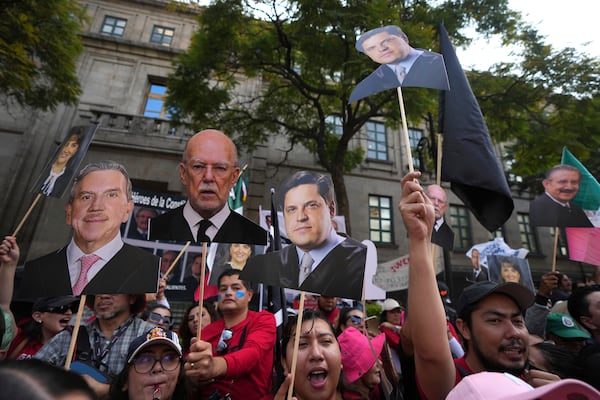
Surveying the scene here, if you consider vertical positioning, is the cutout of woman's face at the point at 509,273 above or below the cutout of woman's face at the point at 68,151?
below

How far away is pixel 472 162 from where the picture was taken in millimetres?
2244

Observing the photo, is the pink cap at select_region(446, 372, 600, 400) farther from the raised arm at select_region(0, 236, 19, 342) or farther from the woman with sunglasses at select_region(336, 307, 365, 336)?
the raised arm at select_region(0, 236, 19, 342)

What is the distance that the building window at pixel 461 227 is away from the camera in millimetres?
13445

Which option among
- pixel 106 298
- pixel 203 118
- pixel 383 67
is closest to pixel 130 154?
pixel 203 118

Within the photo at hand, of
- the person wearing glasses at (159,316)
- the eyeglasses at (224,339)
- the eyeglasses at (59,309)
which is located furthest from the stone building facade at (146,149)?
the eyeglasses at (224,339)

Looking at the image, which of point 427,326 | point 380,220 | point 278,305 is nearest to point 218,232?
point 278,305

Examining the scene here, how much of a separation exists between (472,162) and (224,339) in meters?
2.23

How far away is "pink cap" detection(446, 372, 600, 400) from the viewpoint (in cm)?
91

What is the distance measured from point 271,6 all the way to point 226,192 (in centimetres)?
705

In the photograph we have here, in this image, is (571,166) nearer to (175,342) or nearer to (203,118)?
(175,342)

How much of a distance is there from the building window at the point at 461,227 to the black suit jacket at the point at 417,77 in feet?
41.4

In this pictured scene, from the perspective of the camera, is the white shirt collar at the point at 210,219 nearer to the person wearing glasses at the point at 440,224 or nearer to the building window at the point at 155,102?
the person wearing glasses at the point at 440,224

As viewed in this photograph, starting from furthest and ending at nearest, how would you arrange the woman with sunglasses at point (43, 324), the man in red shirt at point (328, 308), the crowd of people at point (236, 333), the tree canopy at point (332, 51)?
the tree canopy at point (332, 51)
the man in red shirt at point (328, 308)
the woman with sunglasses at point (43, 324)
the crowd of people at point (236, 333)

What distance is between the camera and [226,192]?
2.24m
